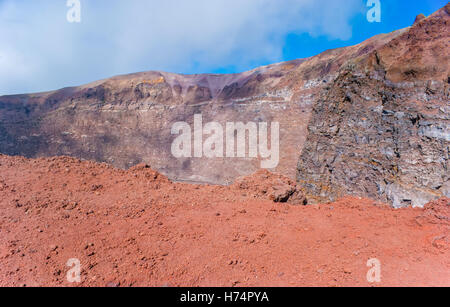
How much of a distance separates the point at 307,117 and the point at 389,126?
2527 centimetres

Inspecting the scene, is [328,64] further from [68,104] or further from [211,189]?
[68,104]

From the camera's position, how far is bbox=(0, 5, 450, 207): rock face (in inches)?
A: 259

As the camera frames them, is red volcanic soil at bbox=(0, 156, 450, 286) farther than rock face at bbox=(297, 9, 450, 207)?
No

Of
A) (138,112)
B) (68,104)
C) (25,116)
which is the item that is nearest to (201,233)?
(138,112)

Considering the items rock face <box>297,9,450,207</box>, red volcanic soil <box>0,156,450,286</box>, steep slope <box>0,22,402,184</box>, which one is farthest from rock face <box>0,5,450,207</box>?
red volcanic soil <box>0,156,450,286</box>

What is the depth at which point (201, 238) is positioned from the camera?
4.14 meters

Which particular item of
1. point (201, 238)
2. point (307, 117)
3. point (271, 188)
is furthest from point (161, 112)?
point (201, 238)

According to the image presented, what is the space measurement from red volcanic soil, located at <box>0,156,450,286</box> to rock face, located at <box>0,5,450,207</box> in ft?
5.92

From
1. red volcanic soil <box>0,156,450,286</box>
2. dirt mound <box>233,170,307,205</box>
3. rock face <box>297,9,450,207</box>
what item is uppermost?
rock face <box>297,9,450,207</box>

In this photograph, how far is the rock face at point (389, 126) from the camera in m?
6.08

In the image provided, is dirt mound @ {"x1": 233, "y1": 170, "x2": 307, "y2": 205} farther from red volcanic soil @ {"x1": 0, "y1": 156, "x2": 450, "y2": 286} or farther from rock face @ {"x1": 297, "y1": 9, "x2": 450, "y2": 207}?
rock face @ {"x1": 297, "y1": 9, "x2": 450, "y2": 207}

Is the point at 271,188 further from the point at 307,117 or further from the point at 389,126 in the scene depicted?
the point at 307,117

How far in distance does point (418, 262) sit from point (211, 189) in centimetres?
431

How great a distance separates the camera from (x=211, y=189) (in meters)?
6.45
